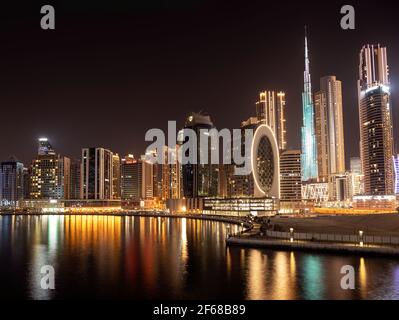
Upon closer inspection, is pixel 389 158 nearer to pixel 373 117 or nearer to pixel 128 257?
pixel 373 117

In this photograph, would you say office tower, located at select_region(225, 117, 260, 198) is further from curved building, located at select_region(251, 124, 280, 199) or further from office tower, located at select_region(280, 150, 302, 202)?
curved building, located at select_region(251, 124, 280, 199)

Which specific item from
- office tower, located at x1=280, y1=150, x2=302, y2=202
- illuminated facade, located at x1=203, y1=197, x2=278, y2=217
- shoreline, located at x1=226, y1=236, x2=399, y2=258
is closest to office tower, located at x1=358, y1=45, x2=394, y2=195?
office tower, located at x1=280, y1=150, x2=302, y2=202

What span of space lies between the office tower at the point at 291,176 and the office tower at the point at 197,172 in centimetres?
3178

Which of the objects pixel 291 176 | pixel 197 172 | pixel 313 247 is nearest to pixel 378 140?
pixel 291 176

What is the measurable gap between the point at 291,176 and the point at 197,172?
37822mm

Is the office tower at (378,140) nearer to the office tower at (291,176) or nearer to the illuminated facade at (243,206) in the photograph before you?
the office tower at (291,176)

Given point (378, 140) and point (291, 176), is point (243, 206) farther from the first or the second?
point (378, 140)

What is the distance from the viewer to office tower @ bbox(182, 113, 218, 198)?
169500 mm

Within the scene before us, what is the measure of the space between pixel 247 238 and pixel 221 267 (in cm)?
1412

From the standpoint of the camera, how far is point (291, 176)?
155125 mm

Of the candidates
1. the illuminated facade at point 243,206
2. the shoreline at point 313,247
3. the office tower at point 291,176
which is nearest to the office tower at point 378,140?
the office tower at point 291,176

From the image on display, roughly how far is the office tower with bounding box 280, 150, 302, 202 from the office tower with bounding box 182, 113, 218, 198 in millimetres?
31778

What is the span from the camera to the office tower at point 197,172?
556 feet
